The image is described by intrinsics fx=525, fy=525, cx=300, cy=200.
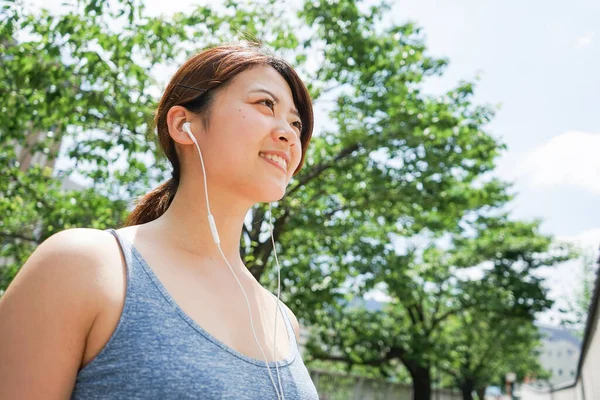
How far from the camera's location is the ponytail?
1.54 m

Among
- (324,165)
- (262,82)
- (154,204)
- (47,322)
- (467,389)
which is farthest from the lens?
(467,389)

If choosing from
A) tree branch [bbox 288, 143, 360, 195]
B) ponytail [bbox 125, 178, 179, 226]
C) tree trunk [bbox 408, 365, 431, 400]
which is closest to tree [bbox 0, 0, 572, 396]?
tree branch [bbox 288, 143, 360, 195]

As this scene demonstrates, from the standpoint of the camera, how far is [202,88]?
1.37 meters

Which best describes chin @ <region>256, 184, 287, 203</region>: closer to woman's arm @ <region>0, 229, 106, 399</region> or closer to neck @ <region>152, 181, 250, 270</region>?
neck @ <region>152, 181, 250, 270</region>

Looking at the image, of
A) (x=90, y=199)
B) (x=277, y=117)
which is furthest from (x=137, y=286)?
(x=90, y=199)

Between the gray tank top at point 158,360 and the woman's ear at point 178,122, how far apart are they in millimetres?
366

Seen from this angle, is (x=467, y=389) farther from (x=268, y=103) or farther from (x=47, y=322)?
(x=47, y=322)

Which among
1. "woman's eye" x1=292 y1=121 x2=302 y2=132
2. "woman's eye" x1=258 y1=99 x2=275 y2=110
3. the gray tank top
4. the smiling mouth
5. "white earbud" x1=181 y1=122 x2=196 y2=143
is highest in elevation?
"woman's eye" x1=292 y1=121 x2=302 y2=132

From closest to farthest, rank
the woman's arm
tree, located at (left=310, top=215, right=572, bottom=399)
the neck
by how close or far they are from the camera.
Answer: the woman's arm
the neck
tree, located at (left=310, top=215, right=572, bottom=399)

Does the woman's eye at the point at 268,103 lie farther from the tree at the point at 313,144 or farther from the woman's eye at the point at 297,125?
the tree at the point at 313,144

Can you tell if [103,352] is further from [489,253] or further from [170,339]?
[489,253]

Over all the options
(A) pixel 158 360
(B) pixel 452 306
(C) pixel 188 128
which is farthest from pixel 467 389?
(A) pixel 158 360

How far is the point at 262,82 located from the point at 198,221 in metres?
0.41

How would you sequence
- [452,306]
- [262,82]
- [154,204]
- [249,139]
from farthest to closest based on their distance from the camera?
[452,306] < [154,204] < [262,82] < [249,139]
